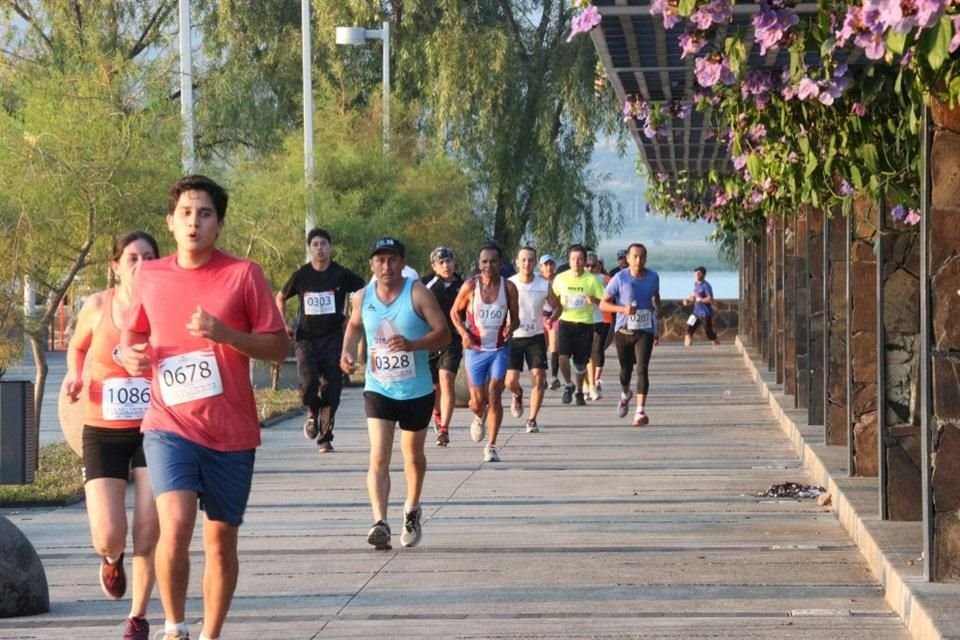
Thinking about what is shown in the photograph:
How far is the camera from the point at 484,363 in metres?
18.2

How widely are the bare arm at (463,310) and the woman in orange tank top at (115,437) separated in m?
8.83

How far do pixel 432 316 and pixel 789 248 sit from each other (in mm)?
11694

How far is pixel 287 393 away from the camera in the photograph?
27.1m

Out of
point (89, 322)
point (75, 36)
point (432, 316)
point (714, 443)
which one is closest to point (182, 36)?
point (714, 443)

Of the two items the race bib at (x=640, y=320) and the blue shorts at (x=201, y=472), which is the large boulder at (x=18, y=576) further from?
the race bib at (x=640, y=320)

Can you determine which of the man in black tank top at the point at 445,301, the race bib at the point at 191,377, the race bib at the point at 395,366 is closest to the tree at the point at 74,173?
the man in black tank top at the point at 445,301

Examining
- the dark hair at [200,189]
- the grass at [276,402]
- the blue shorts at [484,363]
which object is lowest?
the grass at [276,402]

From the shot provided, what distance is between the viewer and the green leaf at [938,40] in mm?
5953

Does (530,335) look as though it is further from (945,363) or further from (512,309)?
(945,363)

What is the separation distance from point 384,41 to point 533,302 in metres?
15.2

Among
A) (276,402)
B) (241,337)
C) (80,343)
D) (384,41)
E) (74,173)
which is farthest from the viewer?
(384,41)

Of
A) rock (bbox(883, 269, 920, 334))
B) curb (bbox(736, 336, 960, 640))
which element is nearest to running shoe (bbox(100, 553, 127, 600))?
curb (bbox(736, 336, 960, 640))

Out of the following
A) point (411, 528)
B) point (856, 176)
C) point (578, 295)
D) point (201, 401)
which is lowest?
point (411, 528)

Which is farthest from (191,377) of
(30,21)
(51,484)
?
(30,21)
